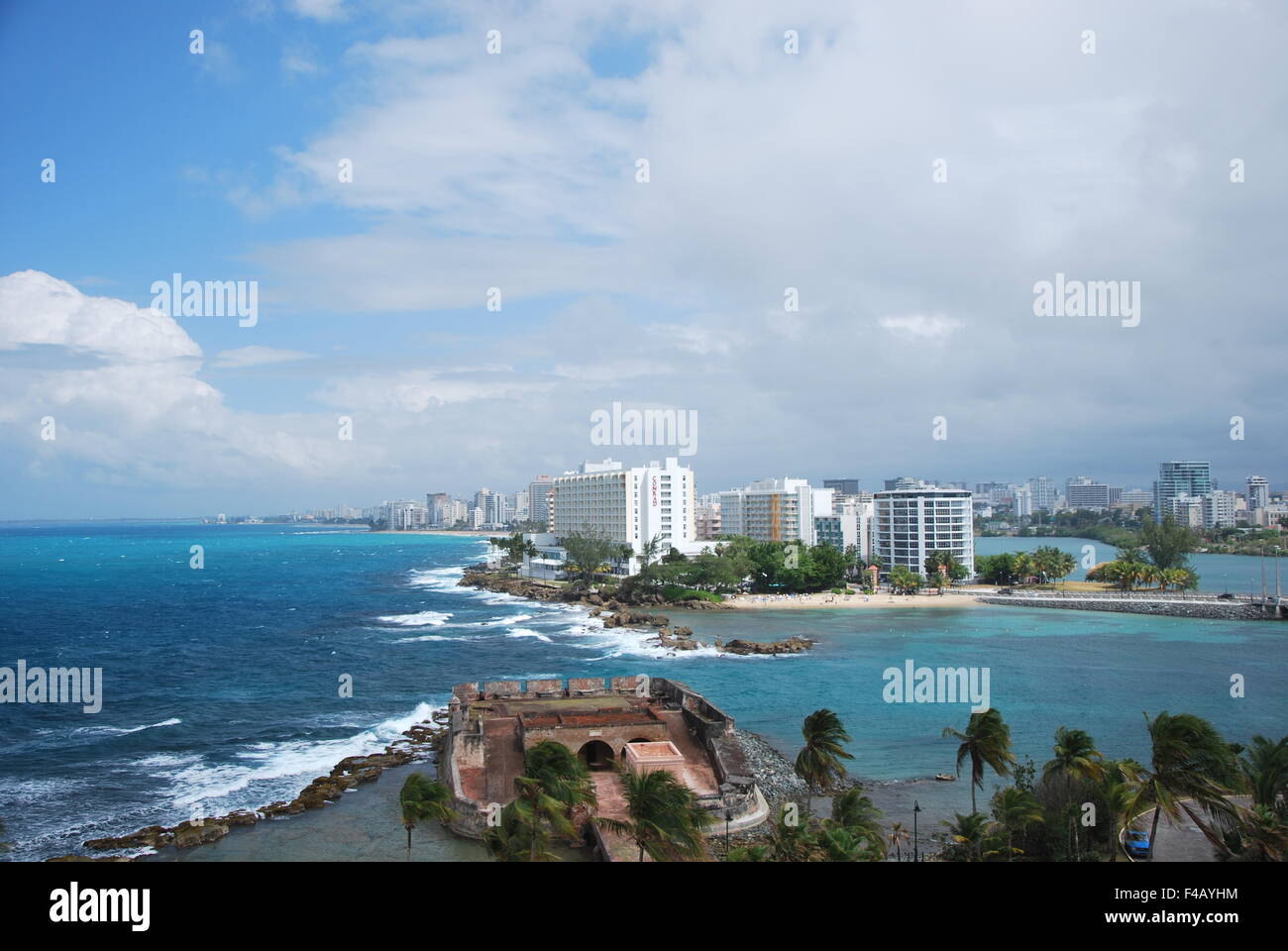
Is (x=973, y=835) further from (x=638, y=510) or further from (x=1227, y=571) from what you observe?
(x=1227, y=571)

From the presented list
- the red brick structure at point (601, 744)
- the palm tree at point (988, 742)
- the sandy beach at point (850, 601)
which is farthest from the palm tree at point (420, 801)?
the sandy beach at point (850, 601)

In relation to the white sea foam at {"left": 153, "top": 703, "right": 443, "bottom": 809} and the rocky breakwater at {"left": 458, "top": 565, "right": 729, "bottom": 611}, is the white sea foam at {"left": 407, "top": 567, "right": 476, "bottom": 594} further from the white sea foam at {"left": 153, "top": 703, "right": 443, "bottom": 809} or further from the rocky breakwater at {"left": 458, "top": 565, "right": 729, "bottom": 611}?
the white sea foam at {"left": 153, "top": 703, "right": 443, "bottom": 809}

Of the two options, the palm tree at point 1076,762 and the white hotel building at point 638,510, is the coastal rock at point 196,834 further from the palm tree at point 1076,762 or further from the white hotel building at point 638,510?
the white hotel building at point 638,510

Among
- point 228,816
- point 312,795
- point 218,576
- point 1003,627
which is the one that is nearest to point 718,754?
point 312,795

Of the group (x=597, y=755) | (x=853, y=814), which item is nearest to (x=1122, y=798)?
(x=853, y=814)

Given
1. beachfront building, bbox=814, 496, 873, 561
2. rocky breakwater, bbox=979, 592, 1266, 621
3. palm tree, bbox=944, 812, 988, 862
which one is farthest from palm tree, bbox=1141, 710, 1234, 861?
beachfront building, bbox=814, 496, 873, 561

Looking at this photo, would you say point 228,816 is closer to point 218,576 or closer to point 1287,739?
point 1287,739
